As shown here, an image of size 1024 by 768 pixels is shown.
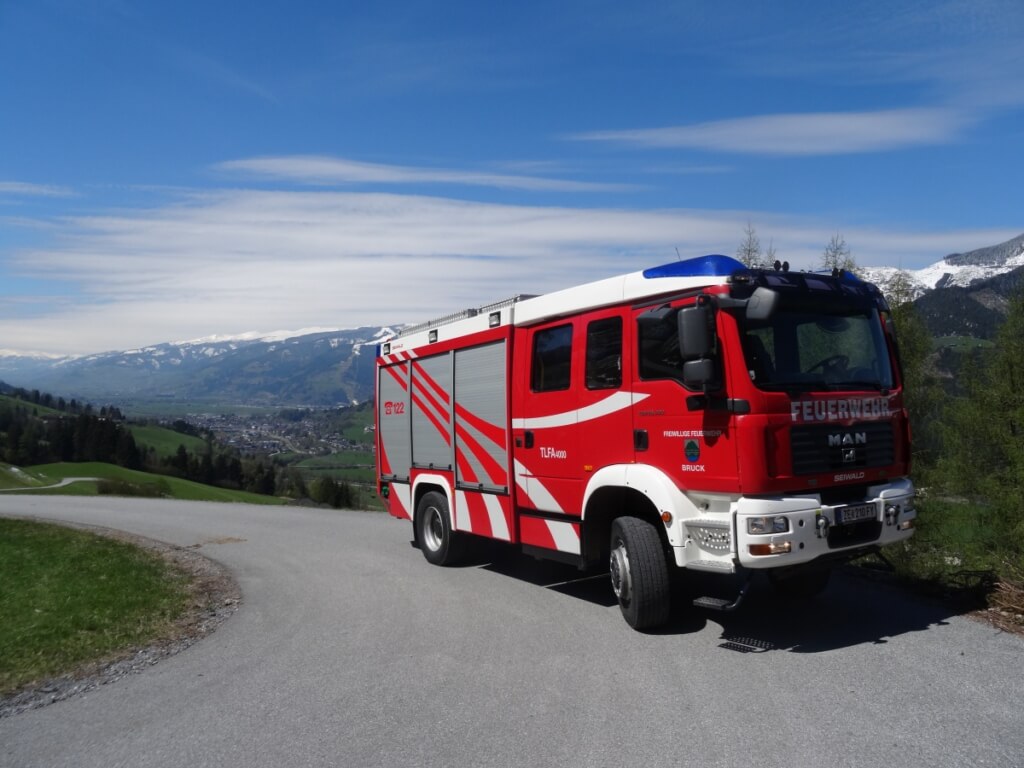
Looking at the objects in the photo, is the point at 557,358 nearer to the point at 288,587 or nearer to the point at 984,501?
the point at 288,587

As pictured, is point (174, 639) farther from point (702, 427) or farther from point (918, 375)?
point (918, 375)

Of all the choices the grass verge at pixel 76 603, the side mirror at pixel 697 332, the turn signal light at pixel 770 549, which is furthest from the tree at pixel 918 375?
the grass verge at pixel 76 603

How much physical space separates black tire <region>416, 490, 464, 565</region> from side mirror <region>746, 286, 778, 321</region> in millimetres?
5519

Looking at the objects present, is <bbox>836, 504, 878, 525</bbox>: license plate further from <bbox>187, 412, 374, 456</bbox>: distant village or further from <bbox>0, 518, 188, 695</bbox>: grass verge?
<bbox>187, 412, 374, 456</bbox>: distant village

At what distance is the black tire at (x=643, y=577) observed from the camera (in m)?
7.02

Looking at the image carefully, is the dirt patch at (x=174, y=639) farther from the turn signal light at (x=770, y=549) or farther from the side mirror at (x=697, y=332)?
the side mirror at (x=697, y=332)

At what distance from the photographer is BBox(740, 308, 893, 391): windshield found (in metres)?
6.59

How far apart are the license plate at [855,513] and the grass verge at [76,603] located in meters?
→ 6.27

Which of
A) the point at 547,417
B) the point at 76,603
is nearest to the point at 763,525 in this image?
the point at 547,417

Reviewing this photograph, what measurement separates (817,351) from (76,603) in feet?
27.3

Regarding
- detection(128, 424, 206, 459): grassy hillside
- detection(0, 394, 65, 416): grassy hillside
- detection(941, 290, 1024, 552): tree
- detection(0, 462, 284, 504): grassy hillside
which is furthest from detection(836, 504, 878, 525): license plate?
detection(0, 394, 65, 416): grassy hillside

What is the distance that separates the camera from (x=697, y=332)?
21.1ft

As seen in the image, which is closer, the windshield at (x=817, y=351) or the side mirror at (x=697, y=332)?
the side mirror at (x=697, y=332)

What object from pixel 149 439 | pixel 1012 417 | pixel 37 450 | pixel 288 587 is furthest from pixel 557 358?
pixel 149 439
